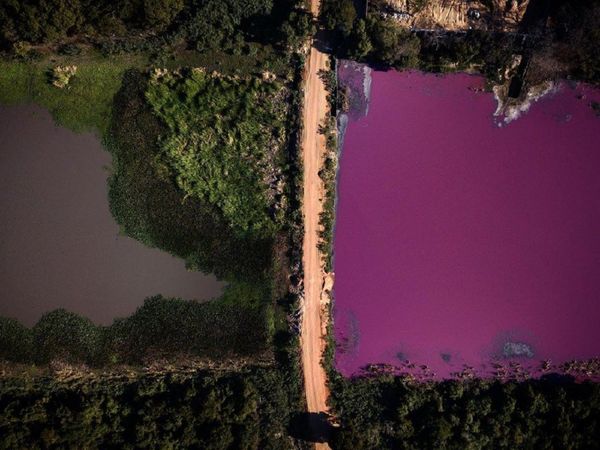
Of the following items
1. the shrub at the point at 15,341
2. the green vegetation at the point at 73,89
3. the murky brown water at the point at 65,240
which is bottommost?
the shrub at the point at 15,341

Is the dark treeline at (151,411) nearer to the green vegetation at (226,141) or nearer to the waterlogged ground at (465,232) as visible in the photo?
the waterlogged ground at (465,232)

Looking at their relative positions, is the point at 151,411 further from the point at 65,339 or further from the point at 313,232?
the point at 313,232

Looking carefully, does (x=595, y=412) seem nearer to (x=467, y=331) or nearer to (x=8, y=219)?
(x=467, y=331)

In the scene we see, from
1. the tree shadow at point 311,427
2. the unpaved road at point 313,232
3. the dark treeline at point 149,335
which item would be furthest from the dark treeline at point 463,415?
the dark treeline at point 149,335

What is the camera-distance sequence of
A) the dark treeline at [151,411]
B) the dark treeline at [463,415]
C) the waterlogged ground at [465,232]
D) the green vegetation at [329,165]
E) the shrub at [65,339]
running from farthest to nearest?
1. the waterlogged ground at [465,232]
2. the shrub at [65,339]
3. the green vegetation at [329,165]
4. the dark treeline at [463,415]
5. the dark treeline at [151,411]

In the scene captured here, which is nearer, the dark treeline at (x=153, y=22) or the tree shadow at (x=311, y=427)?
the dark treeline at (x=153, y=22)

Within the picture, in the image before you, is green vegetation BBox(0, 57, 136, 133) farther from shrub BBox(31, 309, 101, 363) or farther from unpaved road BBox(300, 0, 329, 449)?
shrub BBox(31, 309, 101, 363)

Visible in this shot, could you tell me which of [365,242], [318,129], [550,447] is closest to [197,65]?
[318,129]
